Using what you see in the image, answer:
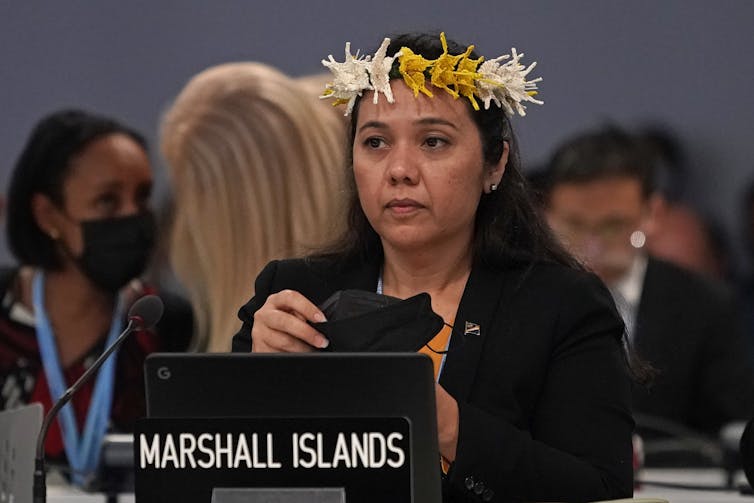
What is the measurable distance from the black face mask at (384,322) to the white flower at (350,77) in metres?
0.55

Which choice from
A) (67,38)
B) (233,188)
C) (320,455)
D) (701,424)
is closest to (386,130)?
(320,455)

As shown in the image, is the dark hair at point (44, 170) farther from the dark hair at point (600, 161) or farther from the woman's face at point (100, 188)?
the dark hair at point (600, 161)

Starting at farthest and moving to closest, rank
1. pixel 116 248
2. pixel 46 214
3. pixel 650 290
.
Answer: pixel 650 290 → pixel 46 214 → pixel 116 248

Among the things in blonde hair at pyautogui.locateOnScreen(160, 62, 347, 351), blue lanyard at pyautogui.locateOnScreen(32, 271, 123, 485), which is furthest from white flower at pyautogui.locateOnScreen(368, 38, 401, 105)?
blue lanyard at pyautogui.locateOnScreen(32, 271, 123, 485)

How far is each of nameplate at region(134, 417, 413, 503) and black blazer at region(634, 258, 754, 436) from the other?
3.37m

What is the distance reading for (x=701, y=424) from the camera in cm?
542

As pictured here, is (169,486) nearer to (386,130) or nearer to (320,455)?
(320,455)

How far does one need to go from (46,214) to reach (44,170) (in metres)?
0.16

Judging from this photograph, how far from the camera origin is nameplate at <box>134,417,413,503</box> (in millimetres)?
2021

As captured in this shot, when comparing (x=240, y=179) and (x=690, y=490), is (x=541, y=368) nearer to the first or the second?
(x=690, y=490)

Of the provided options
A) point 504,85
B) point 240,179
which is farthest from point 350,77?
point 240,179

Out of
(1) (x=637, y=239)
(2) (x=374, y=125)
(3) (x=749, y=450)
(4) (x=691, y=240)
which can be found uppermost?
(2) (x=374, y=125)

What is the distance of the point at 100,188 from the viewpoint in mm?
4652

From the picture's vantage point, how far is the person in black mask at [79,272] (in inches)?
177
